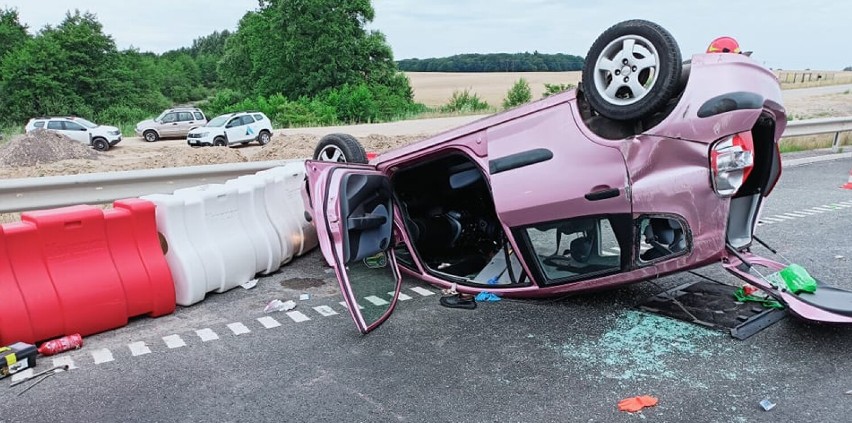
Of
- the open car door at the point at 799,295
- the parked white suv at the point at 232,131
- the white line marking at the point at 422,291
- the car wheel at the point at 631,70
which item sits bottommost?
the parked white suv at the point at 232,131

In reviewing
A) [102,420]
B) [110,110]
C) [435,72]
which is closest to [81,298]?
[102,420]

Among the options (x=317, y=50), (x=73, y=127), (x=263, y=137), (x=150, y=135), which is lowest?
(x=150, y=135)

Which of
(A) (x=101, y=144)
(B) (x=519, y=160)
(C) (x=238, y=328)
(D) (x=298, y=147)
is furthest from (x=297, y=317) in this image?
(A) (x=101, y=144)

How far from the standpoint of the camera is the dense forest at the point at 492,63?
63781 millimetres

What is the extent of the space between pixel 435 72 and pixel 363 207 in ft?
259

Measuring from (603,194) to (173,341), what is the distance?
284 cm

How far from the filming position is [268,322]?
4.17 metres

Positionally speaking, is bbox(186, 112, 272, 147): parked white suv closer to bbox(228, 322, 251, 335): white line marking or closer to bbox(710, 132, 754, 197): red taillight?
bbox(228, 322, 251, 335): white line marking

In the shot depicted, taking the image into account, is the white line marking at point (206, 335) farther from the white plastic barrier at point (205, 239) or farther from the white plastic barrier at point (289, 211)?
the white plastic barrier at point (289, 211)

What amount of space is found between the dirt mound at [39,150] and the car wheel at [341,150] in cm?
1385

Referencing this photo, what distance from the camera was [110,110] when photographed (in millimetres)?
47375

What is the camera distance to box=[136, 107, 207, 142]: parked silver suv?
28734mm

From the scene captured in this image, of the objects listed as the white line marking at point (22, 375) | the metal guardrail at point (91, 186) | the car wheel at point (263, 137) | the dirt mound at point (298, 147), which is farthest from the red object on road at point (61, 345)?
the car wheel at point (263, 137)

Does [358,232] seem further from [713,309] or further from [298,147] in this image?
[298,147]
